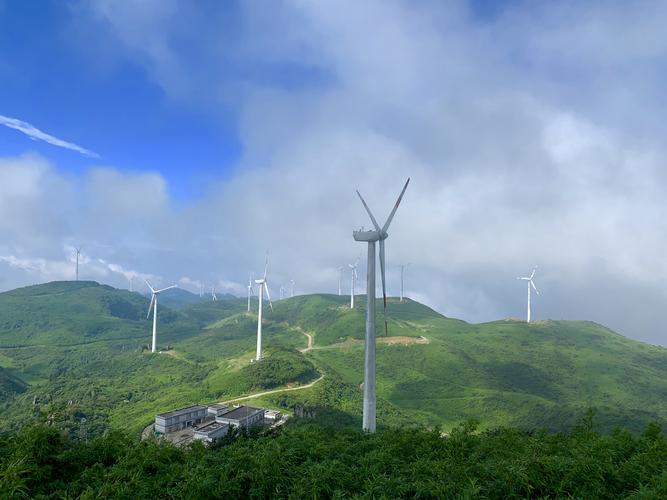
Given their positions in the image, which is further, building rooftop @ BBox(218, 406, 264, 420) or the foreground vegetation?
building rooftop @ BBox(218, 406, 264, 420)

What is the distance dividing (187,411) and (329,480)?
3363 inches

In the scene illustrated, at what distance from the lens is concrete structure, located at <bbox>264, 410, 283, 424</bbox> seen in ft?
300

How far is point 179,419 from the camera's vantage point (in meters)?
89.7

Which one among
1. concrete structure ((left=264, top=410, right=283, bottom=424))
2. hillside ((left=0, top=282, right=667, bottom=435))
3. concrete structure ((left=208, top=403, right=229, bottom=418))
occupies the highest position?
concrete structure ((left=208, top=403, right=229, bottom=418))

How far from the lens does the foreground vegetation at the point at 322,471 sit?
16844 millimetres

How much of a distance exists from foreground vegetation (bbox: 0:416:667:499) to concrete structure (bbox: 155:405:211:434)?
70.3 meters

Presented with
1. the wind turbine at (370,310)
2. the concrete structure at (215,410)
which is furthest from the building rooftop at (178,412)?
the wind turbine at (370,310)

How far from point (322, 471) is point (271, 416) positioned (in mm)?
82152

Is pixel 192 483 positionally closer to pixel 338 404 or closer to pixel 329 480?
pixel 329 480

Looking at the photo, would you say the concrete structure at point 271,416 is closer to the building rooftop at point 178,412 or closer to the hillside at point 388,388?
the hillside at point 388,388

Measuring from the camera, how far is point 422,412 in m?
131

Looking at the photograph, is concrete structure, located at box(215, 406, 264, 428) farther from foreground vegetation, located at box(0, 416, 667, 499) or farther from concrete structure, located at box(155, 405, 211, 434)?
foreground vegetation, located at box(0, 416, 667, 499)

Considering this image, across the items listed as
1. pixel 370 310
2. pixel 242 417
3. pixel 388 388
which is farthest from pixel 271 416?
pixel 388 388

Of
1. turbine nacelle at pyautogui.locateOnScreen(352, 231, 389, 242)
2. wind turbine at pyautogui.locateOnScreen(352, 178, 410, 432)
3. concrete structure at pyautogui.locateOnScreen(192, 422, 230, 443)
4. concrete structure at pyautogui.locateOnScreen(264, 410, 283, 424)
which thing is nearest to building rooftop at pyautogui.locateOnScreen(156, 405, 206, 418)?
concrete structure at pyautogui.locateOnScreen(192, 422, 230, 443)
